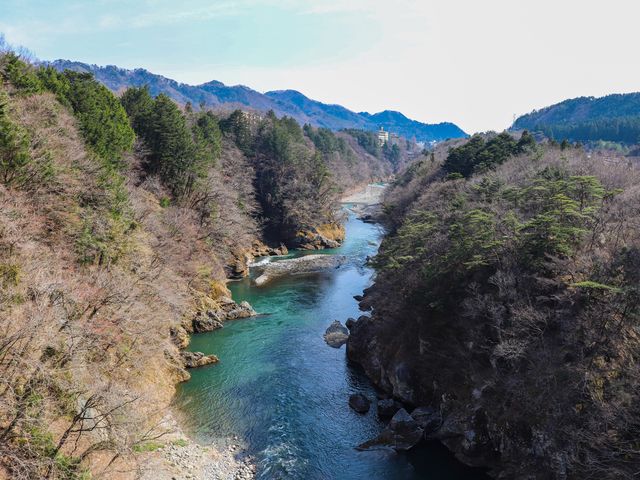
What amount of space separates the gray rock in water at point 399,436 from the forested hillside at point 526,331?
1.12 meters

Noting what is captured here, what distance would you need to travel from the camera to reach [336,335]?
29.5 meters

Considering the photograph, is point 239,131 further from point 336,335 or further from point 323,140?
point 336,335

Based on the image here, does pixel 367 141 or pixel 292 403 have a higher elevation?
pixel 367 141

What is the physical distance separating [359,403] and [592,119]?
433ft

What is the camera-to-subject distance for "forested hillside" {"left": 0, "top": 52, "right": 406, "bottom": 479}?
12656mm

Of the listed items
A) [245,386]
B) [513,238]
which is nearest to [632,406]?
[513,238]

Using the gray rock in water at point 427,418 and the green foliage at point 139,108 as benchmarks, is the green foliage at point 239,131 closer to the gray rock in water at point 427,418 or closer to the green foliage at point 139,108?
the green foliage at point 139,108

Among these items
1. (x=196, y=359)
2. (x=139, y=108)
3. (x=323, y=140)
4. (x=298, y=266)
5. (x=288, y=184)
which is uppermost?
(x=139, y=108)

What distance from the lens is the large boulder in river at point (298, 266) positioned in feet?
148

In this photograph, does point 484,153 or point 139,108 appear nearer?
point 484,153

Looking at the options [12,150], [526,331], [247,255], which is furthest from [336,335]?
[247,255]

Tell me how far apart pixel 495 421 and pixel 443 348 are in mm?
4866

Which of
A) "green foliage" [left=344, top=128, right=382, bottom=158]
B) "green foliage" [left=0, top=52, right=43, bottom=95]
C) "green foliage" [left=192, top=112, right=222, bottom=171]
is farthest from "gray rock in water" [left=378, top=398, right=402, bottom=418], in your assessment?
"green foliage" [left=344, top=128, right=382, bottom=158]

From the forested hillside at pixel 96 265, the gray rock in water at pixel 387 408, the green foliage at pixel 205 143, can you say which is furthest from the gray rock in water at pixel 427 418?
the green foliage at pixel 205 143
